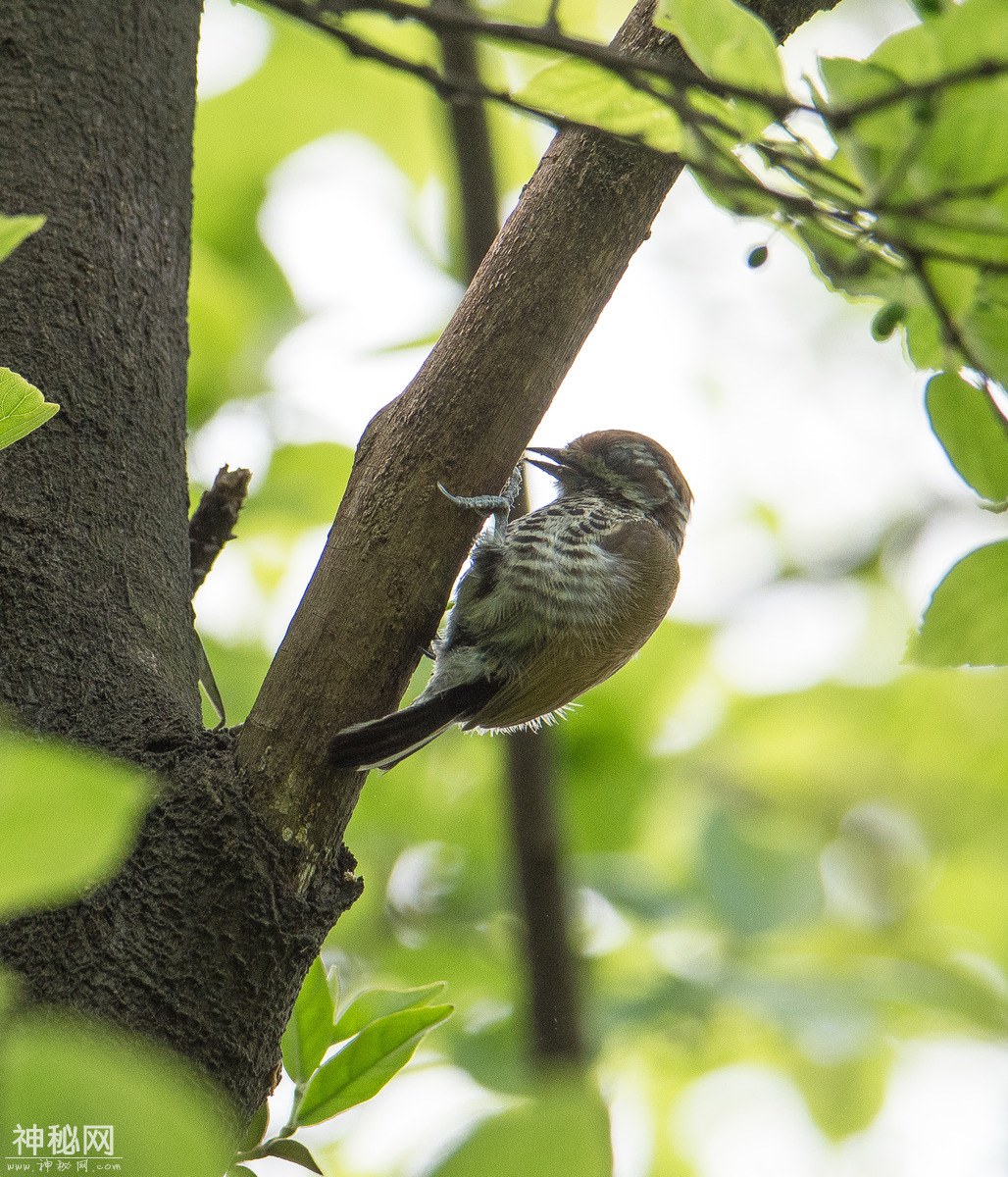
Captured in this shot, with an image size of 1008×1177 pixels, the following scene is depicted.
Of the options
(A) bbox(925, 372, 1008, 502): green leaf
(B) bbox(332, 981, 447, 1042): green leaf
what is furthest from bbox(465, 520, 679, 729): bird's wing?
(A) bbox(925, 372, 1008, 502): green leaf

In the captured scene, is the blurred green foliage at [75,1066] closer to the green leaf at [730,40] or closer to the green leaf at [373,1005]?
the green leaf at [730,40]

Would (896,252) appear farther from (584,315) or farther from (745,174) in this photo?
(584,315)

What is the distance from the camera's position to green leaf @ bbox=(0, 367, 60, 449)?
0.81m

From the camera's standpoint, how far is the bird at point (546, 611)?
279 cm

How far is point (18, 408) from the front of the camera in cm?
83

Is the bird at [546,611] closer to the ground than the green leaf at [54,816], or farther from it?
farther from it

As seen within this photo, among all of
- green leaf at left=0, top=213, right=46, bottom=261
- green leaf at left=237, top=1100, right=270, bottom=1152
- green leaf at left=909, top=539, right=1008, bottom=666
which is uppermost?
green leaf at left=0, top=213, right=46, bottom=261

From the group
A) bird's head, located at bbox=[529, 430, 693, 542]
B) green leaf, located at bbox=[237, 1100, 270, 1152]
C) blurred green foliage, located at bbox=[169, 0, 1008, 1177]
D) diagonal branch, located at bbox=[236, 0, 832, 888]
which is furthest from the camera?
bird's head, located at bbox=[529, 430, 693, 542]

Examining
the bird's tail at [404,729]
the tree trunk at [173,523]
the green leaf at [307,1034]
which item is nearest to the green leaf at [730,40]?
the tree trunk at [173,523]

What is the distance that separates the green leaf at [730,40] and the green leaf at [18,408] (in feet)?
1.60

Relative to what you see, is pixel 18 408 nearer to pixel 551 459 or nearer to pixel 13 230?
pixel 13 230

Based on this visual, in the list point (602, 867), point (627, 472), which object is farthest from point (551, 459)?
point (602, 867)

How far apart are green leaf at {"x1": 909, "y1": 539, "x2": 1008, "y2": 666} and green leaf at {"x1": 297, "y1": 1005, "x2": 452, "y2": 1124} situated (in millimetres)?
661

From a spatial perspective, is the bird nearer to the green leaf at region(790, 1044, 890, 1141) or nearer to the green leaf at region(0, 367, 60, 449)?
the green leaf at region(790, 1044, 890, 1141)
